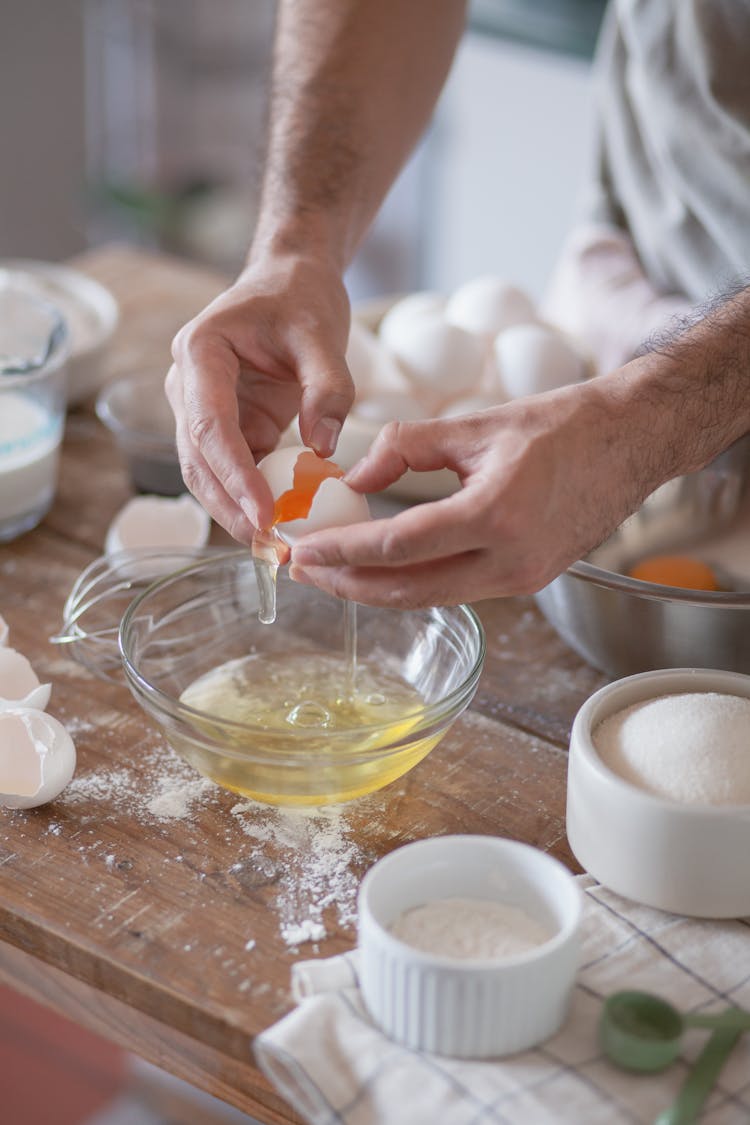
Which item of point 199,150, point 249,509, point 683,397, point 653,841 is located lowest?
point 199,150

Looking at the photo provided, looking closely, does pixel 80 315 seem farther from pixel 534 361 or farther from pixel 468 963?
pixel 468 963

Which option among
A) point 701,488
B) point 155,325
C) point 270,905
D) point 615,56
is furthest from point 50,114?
point 270,905

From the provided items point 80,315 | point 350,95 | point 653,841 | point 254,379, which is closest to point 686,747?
point 653,841

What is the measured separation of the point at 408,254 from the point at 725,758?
8.94ft

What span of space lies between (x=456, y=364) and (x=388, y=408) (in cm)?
10

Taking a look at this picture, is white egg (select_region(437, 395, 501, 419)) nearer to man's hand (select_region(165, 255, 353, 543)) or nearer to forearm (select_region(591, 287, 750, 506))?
man's hand (select_region(165, 255, 353, 543))

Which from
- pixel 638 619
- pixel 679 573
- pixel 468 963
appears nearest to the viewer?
pixel 468 963

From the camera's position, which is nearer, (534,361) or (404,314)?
(534,361)

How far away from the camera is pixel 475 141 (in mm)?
3012

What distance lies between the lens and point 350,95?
1.46 meters

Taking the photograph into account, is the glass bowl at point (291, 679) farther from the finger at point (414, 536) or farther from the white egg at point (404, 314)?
the white egg at point (404, 314)

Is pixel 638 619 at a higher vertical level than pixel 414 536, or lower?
lower

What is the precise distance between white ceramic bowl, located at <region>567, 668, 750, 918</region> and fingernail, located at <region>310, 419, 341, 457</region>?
0.30 metres

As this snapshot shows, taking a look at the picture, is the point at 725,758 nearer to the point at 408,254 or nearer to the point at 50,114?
the point at 408,254
